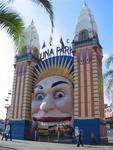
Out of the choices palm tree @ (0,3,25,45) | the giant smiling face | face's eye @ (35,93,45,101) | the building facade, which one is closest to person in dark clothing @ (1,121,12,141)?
the building facade

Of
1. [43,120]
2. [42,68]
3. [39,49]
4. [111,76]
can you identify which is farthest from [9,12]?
[39,49]

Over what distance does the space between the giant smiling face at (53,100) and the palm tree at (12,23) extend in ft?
82.9

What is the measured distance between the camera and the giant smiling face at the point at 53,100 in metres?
33.4

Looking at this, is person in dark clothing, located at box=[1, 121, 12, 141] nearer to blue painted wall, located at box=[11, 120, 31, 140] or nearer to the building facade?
blue painted wall, located at box=[11, 120, 31, 140]

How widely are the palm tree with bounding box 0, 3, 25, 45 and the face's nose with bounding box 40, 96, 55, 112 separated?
25523 mm

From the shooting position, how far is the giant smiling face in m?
33.4

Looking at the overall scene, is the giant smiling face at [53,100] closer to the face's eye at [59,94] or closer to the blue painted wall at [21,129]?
the face's eye at [59,94]

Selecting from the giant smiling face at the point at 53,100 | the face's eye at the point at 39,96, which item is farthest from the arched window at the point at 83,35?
the face's eye at the point at 39,96

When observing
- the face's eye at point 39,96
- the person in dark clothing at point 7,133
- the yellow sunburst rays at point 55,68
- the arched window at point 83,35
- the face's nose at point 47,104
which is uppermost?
the arched window at point 83,35

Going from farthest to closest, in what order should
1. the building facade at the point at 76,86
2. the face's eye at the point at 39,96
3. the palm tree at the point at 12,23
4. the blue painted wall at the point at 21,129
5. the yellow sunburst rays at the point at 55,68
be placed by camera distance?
the blue painted wall at the point at 21,129 → the face's eye at the point at 39,96 → the yellow sunburst rays at the point at 55,68 → the building facade at the point at 76,86 → the palm tree at the point at 12,23

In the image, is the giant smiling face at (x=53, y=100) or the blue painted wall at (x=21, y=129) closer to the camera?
the giant smiling face at (x=53, y=100)

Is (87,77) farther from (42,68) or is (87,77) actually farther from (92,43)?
(42,68)

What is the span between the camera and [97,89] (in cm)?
3178

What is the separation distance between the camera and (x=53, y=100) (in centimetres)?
3403
